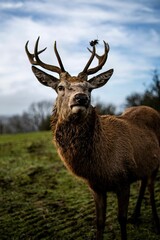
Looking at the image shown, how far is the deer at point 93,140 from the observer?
578 centimetres

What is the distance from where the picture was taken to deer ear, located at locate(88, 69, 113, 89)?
250 inches

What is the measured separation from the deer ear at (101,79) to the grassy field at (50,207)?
107 inches

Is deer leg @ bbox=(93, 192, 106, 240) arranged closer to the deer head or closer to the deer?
the deer

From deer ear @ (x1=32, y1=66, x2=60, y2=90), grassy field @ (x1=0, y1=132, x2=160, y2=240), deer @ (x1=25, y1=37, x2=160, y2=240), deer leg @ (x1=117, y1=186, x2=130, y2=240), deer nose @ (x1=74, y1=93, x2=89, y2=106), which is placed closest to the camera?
deer nose @ (x1=74, y1=93, x2=89, y2=106)

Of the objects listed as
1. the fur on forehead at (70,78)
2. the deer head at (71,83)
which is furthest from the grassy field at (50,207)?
the fur on forehead at (70,78)

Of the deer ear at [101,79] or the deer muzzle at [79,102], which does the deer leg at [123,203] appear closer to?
the deer muzzle at [79,102]

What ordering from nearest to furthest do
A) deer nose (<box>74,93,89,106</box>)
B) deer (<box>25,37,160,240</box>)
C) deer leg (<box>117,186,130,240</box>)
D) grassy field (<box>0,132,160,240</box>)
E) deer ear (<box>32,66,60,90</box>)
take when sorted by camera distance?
deer nose (<box>74,93,89,106</box>)
deer (<box>25,37,160,240</box>)
deer leg (<box>117,186,130,240</box>)
deer ear (<box>32,66,60,90</box>)
grassy field (<box>0,132,160,240</box>)

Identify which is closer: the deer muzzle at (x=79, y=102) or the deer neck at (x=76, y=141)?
the deer muzzle at (x=79, y=102)

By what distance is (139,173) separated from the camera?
662 centimetres

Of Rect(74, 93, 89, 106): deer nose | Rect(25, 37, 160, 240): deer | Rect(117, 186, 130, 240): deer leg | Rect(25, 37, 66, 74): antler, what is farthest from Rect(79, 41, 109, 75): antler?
Rect(117, 186, 130, 240): deer leg

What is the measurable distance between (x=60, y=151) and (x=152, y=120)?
2468mm

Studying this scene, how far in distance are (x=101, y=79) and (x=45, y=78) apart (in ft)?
3.18

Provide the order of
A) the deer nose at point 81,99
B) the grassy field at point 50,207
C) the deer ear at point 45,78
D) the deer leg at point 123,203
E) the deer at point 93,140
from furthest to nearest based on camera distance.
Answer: the grassy field at point 50,207 < the deer ear at point 45,78 < the deer leg at point 123,203 < the deer at point 93,140 < the deer nose at point 81,99

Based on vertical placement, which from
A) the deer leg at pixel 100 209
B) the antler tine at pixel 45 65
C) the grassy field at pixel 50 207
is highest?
the antler tine at pixel 45 65
